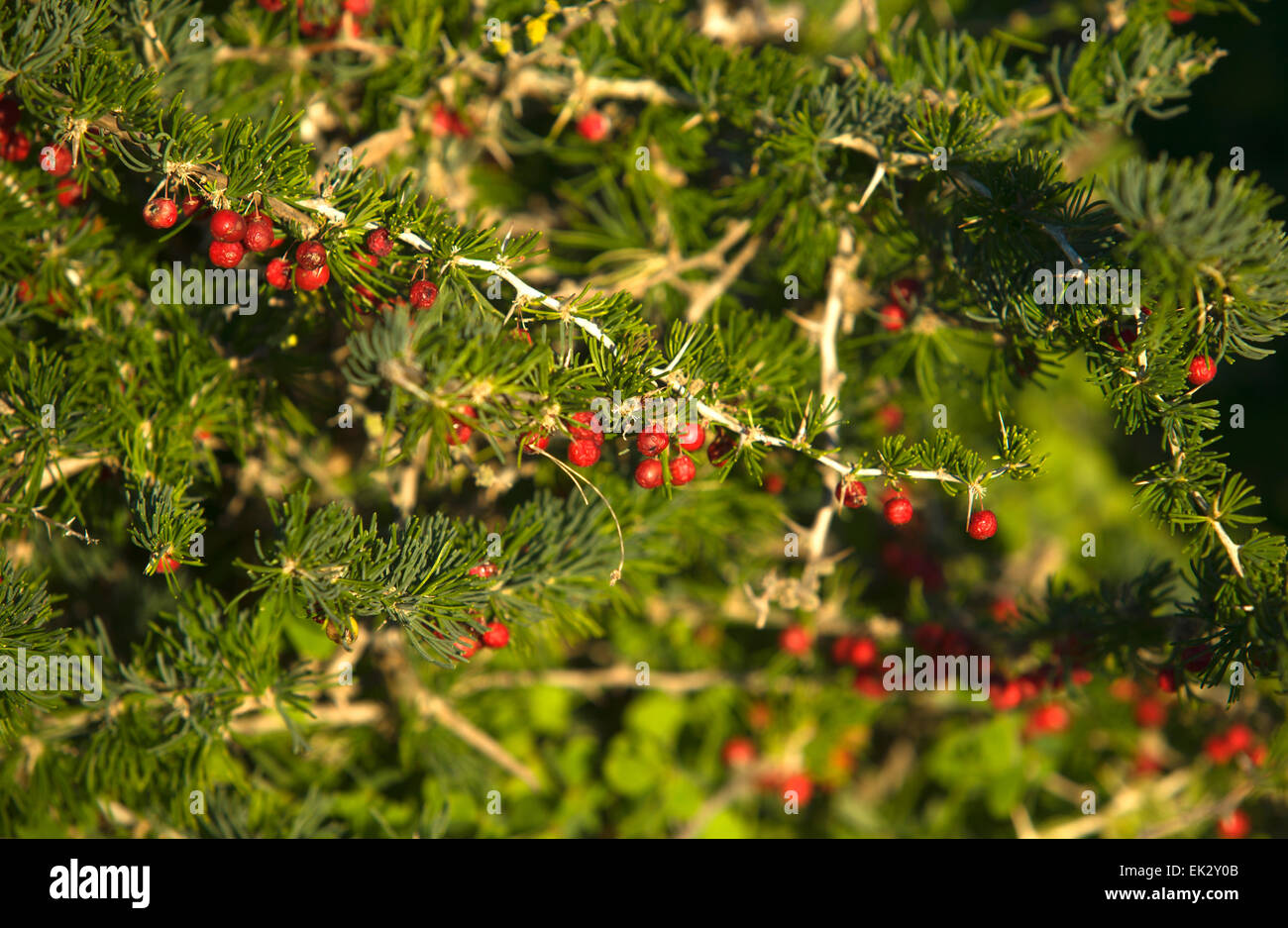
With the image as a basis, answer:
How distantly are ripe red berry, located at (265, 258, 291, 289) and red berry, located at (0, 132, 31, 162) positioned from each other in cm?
55

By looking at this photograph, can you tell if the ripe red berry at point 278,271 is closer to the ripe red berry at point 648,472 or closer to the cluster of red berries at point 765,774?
the ripe red berry at point 648,472

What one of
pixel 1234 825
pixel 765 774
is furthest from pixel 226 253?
pixel 1234 825

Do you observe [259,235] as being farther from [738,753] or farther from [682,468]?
[738,753]

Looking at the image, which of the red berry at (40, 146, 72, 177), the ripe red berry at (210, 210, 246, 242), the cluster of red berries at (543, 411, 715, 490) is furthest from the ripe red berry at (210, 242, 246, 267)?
the cluster of red berries at (543, 411, 715, 490)

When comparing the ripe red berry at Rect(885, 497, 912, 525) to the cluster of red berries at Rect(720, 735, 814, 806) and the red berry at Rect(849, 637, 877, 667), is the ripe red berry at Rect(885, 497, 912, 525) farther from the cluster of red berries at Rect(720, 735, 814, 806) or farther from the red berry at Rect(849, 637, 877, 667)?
the cluster of red berries at Rect(720, 735, 814, 806)

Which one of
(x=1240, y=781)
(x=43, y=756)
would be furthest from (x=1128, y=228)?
(x=43, y=756)

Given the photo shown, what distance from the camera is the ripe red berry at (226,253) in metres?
1.13

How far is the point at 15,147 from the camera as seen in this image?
1375 mm

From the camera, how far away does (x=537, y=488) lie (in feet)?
5.32

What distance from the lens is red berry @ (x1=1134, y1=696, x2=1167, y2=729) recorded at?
210 cm

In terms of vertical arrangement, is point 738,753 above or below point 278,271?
below

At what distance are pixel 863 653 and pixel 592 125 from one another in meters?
1.35
